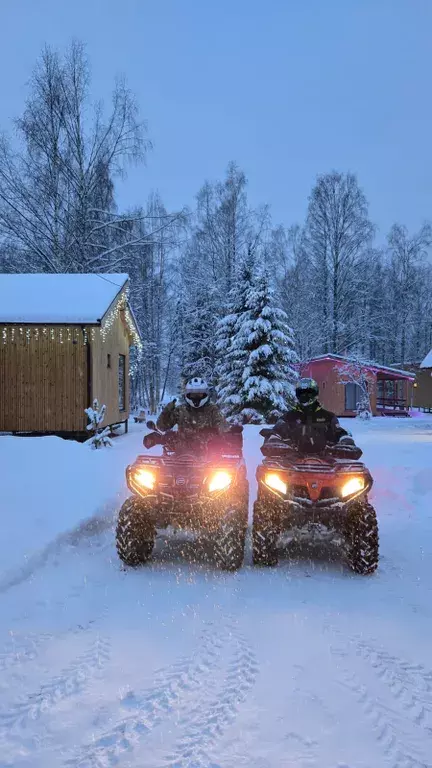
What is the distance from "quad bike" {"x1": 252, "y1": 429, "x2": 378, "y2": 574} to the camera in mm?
4770

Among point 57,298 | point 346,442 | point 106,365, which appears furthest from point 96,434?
point 346,442

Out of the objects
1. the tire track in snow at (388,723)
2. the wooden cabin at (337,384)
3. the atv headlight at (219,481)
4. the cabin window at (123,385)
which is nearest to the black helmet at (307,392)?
the atv headlight at (219,481)

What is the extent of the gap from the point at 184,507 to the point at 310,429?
1.88 m

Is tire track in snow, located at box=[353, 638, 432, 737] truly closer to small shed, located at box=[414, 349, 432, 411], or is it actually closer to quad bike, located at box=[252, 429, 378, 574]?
quad bike, located at box=[252, 429, 378, 574]

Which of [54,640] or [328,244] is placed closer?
[54,640]

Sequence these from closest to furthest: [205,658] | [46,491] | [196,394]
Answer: [205,658], [196,394], [46,491]

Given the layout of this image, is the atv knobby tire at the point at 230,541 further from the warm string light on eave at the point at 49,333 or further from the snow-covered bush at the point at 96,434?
the warm string light on eave at the point at 49,333

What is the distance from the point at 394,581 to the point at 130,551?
2.35 meters

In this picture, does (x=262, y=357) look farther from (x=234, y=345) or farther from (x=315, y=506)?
(x=315, y=506)

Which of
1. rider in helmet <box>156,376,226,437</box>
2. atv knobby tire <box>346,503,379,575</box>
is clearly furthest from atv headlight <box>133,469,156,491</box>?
atv knobby tire <box>346,503,379,575</box>

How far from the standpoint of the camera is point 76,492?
23.5 feet

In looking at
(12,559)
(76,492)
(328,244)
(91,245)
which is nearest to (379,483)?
(76,492)

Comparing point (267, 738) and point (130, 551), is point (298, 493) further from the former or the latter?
point (267, 738)

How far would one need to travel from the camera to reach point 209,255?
3362 cm
